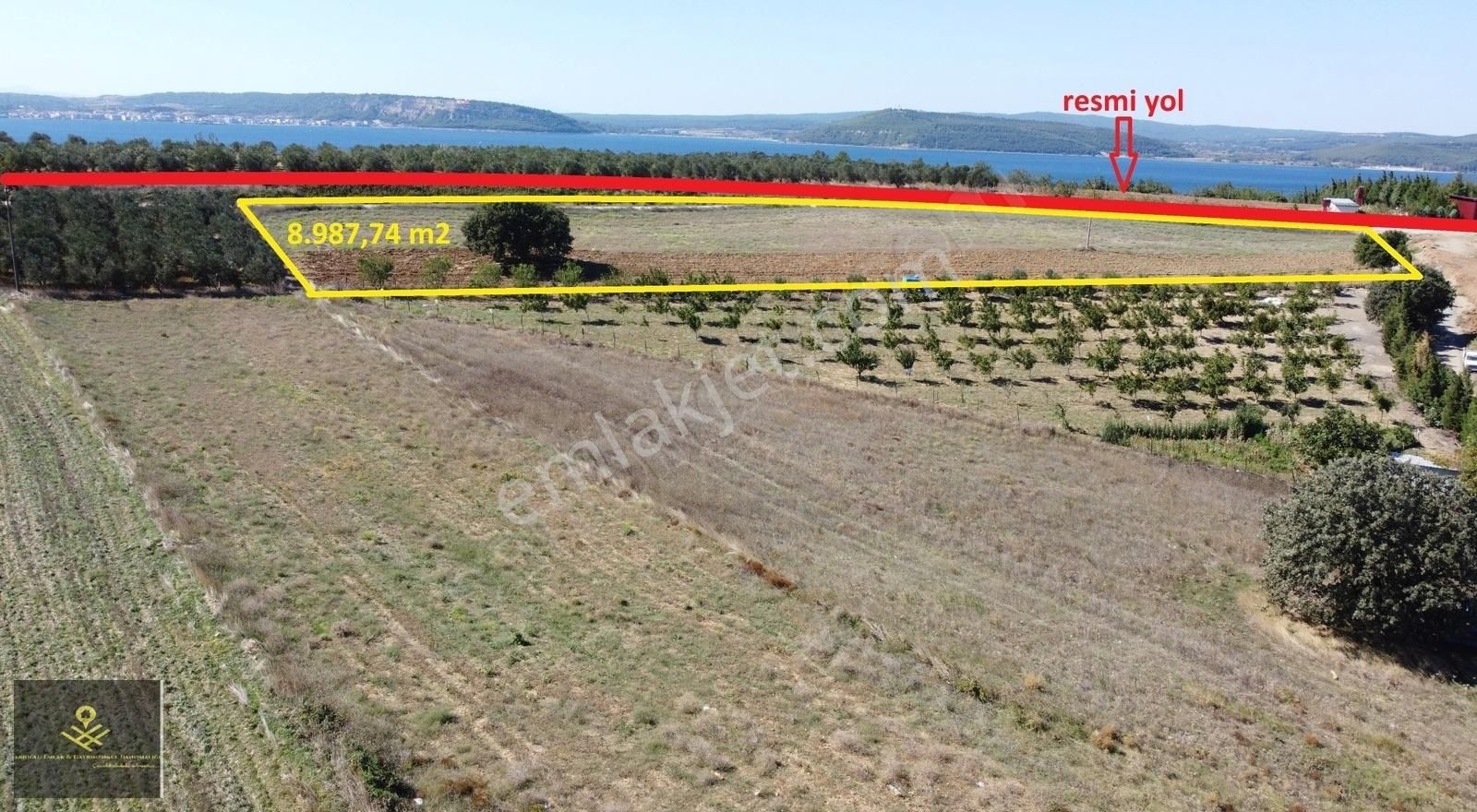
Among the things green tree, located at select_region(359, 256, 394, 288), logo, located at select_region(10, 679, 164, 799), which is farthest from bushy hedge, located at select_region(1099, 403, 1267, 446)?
green tree, located at select_region(359, 256, 394, 288)

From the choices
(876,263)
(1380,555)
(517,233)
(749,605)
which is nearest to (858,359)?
(749,605)

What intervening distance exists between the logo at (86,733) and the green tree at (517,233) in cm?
3722

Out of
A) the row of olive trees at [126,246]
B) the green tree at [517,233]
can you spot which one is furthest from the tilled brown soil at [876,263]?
the row of olive trees at [126,246]

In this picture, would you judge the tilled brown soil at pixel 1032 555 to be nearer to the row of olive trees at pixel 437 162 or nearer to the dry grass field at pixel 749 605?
the dry grass field at pixel 749 605

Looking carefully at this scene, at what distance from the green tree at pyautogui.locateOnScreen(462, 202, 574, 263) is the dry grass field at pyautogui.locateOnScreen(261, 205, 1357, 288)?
1544 mm

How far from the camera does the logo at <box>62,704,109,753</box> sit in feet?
35.2

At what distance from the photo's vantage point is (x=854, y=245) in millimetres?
56531

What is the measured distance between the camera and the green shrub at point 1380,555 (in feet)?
50.0

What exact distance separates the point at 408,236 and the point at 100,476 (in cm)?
3644

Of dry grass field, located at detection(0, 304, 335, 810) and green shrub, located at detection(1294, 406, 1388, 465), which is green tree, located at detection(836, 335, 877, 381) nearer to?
green shrub, located at detection(1294, 406, 1388, 465)

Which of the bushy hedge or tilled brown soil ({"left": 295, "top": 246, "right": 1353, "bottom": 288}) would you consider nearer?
the bushy hedge

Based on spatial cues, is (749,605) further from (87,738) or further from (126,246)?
(126,246)

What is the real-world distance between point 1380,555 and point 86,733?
18136mm

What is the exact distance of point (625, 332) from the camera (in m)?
35.7
